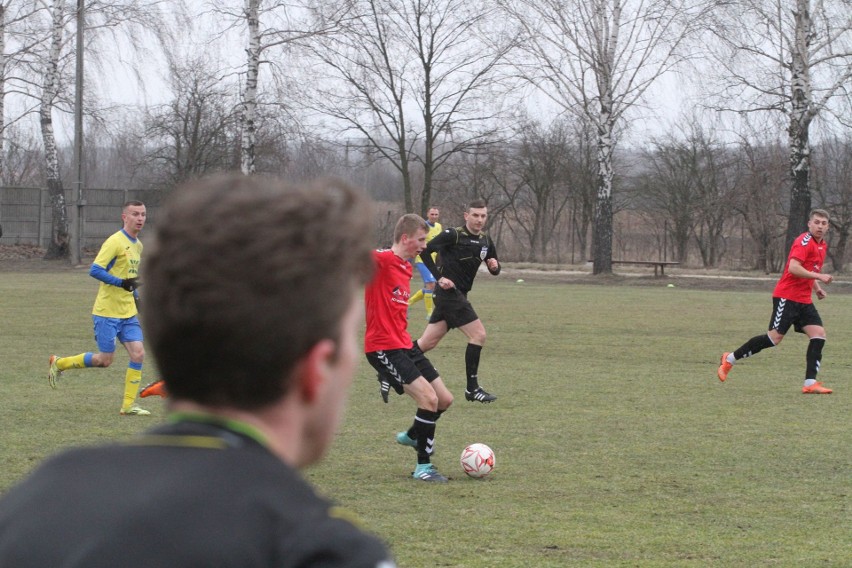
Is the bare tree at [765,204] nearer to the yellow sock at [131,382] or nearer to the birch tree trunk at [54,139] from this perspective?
the birch tree trunk at [54,139]

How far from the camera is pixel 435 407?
22.2 ft

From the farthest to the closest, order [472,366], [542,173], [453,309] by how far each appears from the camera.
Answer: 1. [542,173]
2. [453,309]
3. [472,366]

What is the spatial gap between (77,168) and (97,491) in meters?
31.5

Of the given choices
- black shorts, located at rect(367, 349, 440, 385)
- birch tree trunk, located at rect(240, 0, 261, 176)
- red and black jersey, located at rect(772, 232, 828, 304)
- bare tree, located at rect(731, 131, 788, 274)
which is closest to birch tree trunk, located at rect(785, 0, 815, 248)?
bare tree, located at rect(731, 131, 788, 274)

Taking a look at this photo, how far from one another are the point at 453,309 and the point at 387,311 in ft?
11.0

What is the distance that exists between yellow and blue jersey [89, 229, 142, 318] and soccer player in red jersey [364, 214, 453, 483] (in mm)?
2820

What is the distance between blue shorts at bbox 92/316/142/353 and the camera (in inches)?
356

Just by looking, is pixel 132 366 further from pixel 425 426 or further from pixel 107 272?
pixel 425 426

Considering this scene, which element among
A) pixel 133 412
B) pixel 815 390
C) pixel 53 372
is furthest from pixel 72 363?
pixel 815 390

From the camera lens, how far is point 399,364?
6.93 meters

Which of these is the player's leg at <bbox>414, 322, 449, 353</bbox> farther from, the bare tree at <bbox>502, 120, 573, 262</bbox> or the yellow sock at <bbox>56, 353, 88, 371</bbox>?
the bare tree at <bbox>502, 120, 573, 262</bbox>

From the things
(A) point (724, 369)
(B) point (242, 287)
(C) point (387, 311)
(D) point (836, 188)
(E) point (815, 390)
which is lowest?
(E) point (815, 390)

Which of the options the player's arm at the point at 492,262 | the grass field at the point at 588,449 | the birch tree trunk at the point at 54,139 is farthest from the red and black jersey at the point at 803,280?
the birch tree trunk at the point at 54,139

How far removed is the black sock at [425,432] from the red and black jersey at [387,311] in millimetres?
536
